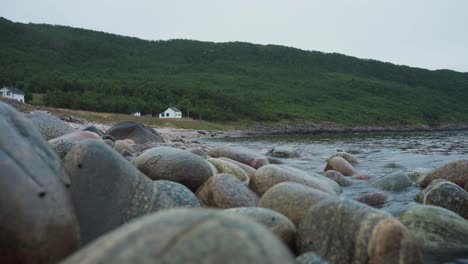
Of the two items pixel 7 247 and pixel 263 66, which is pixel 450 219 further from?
pixel 263 66

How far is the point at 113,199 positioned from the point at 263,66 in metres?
155

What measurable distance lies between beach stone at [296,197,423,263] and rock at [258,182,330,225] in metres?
0.80

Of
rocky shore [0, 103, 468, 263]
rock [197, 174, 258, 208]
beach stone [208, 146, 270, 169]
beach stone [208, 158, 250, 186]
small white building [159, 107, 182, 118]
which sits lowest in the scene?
small white building [159, 107, 182, 118]

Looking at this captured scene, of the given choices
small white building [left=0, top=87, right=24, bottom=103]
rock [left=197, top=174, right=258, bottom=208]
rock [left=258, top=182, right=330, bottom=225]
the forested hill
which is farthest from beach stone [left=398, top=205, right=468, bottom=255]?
small white building [left=0, top=87, right=24, bottom=103]

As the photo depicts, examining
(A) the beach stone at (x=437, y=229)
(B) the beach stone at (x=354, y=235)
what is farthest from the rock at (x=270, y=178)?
(B) the beach stone at (x=354, y=235)

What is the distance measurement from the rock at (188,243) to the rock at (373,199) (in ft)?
20.9

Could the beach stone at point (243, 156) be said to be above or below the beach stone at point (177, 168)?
below

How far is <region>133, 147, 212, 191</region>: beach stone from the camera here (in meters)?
6.23

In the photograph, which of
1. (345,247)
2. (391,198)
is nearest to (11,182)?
(345,247)

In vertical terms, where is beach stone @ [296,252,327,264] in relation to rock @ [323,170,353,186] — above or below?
above

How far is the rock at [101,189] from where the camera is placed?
381cm

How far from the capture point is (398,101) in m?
135

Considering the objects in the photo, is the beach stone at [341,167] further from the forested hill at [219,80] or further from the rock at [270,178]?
the forested hill at [219,80]

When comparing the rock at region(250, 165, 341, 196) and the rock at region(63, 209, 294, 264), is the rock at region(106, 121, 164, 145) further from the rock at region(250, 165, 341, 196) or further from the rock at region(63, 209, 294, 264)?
the rock at region(63, 209, 294, 264)
